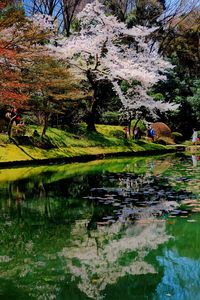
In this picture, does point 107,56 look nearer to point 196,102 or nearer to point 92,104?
point 92,104

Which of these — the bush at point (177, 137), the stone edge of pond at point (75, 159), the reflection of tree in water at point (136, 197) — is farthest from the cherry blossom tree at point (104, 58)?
the reflection of tree in water at point (136, 197)

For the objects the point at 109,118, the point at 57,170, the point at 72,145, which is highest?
the point at 109,118

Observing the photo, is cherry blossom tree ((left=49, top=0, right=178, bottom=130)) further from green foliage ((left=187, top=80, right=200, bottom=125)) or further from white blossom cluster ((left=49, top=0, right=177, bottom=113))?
green foliage ((left=187, top=80, right=200, bottom=125))

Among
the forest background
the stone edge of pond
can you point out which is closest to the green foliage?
the forest background

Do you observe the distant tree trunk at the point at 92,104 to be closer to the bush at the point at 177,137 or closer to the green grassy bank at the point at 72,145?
the green grassy bank at the point at 72,145

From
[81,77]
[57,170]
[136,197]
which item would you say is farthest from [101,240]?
[81,77]

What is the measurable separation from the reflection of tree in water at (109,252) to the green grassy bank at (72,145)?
41.7 ft

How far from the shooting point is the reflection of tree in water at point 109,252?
551 cm

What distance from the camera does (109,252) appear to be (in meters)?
6.61

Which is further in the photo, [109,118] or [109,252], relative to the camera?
[109,118]

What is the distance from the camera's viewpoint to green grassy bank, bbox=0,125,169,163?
21.4 m

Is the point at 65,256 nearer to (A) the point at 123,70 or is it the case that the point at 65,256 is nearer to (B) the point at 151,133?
(A) the point at 123,70

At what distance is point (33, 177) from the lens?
52.5ft

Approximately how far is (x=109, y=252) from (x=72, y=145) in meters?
18.3
